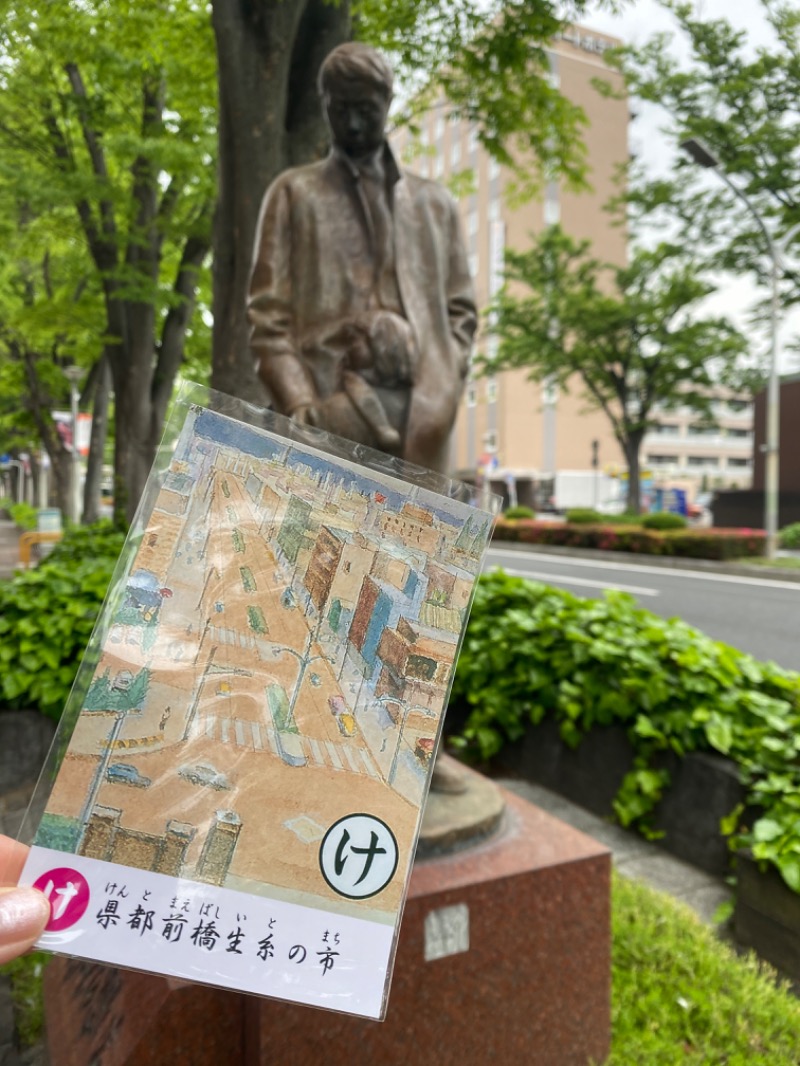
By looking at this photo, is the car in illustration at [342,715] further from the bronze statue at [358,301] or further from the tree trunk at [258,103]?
the tree trunk at [258,103]

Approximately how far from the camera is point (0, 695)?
158 inches

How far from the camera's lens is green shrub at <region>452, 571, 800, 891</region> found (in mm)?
3113

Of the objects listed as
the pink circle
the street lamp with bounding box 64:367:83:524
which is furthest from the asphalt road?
the street lamp with bounding box 64:367:83:524

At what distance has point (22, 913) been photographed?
732 millimetres

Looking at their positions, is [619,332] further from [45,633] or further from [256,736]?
[256,736]

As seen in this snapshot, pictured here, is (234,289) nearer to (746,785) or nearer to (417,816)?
(746,785)

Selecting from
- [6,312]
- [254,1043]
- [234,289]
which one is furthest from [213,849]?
[6,312]

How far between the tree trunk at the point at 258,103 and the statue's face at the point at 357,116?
2892mm

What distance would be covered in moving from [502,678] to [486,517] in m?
3.64

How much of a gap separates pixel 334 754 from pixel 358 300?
1675 millimetres

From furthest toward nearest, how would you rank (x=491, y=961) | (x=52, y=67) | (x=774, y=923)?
(x=52, y=67) → (x=774, y=923) → (x=491, y=961)

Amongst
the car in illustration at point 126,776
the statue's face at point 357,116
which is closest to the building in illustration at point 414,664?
the car in illustration at point 126,776

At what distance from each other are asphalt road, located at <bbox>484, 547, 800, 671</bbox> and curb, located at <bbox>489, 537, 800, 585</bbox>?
24 cm

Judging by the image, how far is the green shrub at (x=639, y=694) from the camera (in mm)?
3113
